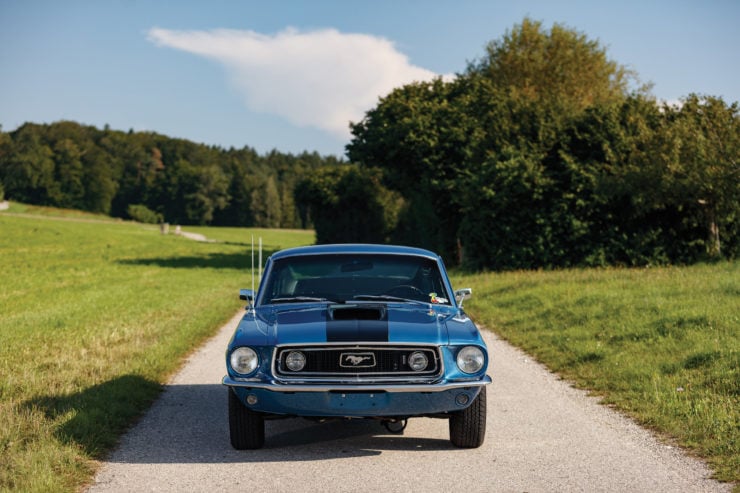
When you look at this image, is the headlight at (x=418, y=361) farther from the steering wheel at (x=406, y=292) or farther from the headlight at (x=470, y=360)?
the steering wheel at (x=406, y=292)

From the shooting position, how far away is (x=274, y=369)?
6043mm

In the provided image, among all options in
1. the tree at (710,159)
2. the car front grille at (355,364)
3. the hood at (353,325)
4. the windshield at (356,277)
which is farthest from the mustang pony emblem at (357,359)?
the tree at (710,159)

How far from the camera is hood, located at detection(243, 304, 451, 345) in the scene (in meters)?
6.03

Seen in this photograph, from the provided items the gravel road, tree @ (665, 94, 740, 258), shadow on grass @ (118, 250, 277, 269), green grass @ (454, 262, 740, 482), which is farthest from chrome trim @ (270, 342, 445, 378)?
shadow on grass @ (118, 250, 277, 269)

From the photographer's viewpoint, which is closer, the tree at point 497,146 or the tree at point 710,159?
the tree at point 710,159

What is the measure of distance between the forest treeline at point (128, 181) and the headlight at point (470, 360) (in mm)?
110440

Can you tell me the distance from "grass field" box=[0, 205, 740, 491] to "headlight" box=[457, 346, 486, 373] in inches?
68.9

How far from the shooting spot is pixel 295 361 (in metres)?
6.08

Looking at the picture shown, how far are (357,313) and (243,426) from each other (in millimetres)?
1202

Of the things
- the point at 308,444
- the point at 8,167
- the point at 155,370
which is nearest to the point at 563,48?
the point at 155,370

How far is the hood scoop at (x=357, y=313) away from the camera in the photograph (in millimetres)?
6363

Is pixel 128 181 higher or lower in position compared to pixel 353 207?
higher

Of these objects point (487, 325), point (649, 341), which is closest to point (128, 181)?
point (487, 325)

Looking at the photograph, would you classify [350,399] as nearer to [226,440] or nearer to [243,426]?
[243,426]
